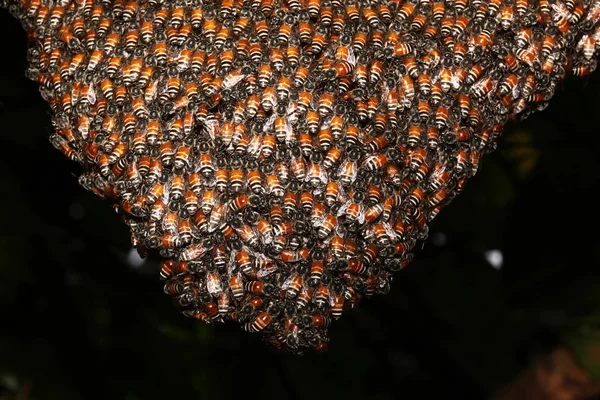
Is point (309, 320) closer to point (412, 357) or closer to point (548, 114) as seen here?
point (548, 114)

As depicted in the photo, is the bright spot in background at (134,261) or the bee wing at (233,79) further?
the bright spot in background at (134,261)

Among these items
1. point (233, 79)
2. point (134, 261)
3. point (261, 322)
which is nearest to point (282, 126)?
point (233, 79)

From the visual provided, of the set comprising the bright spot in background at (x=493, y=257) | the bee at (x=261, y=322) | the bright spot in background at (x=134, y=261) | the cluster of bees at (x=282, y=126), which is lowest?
the bright spot in background at (x=134, y=261)

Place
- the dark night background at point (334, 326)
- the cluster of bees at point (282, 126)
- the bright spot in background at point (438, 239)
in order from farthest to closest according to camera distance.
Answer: the bright spot in background at point (438, 239) → the dark night background at point (334, 326) → the cluster of bees at point (282, 126)

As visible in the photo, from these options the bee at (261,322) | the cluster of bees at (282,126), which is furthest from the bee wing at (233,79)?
the bee at (261,322)

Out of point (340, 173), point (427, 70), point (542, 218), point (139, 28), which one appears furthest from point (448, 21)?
point (542, 218)

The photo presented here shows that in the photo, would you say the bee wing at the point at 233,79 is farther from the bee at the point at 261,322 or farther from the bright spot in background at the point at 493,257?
the bright spot in background at the point at 493,257

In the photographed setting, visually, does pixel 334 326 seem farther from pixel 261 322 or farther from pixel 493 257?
pixel 261 322
